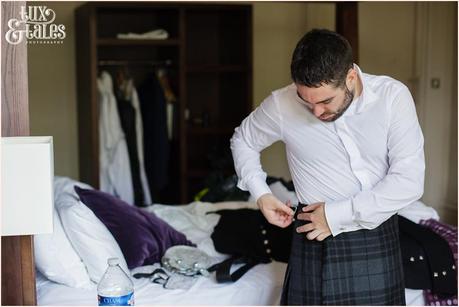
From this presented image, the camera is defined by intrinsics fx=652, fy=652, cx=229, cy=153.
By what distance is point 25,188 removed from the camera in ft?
4.86

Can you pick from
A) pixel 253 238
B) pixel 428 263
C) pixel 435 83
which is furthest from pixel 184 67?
pixel 428 263

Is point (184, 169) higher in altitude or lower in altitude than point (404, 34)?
lower

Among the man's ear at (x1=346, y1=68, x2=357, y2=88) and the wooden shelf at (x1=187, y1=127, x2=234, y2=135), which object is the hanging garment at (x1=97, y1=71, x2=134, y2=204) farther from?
the man's ear at (x1=346, y1=68, x2=357, y2=88)

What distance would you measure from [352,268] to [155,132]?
9.16 feet

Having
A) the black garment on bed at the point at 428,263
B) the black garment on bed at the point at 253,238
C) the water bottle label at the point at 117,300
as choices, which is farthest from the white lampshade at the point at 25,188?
the black garment on bed at the point at 428,263

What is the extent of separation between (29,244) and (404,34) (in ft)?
13.0

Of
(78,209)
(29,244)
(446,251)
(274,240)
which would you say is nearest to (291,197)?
(274,240)

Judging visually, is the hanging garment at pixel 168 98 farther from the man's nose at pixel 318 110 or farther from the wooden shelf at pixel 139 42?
the man's nose at pixel 318 110

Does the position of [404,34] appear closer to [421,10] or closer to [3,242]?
[421,10]

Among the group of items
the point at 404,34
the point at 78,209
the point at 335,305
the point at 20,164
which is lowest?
the point at 335,305

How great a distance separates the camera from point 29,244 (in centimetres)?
177

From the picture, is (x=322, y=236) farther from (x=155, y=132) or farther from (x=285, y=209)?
(x=155, y=132)

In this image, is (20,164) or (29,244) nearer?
(20,164)

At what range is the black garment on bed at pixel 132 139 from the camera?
14.6 feet
